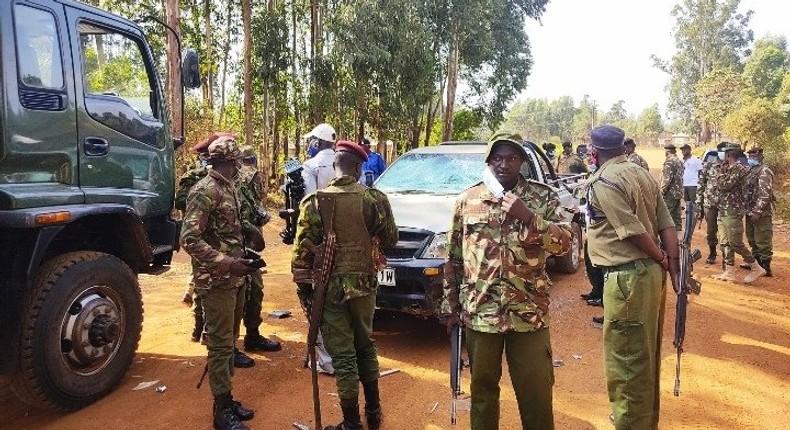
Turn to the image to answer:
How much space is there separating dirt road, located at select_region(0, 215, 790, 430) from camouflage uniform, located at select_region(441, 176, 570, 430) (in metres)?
0.99

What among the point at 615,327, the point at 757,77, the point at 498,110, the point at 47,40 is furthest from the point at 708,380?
the point at 757,77

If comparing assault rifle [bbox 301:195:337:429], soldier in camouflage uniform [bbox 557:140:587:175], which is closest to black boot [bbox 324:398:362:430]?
assault rifle [bbox 301:195:337:429]

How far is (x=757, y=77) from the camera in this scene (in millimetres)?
41281

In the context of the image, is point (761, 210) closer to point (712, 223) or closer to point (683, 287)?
point (712, 223)

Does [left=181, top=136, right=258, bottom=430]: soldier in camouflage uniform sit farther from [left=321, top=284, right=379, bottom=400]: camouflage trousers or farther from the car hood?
the car hood

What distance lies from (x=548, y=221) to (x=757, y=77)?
4830 centimetres

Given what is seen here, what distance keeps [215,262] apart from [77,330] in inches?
47.2

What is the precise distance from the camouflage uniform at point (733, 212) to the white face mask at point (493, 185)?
6.29 m

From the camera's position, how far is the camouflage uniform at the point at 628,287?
9.72ft

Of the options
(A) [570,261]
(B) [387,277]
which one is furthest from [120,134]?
(A) [570,261]

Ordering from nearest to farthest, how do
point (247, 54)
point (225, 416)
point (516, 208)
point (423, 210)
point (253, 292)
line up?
point (516, 208)
point (225, 416)
point (253, 292)
point (423, 210)
point (247, 54)

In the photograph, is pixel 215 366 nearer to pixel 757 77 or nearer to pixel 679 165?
pixel 679 165

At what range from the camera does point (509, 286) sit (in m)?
2.57

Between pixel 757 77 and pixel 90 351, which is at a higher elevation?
pixel 757 77
